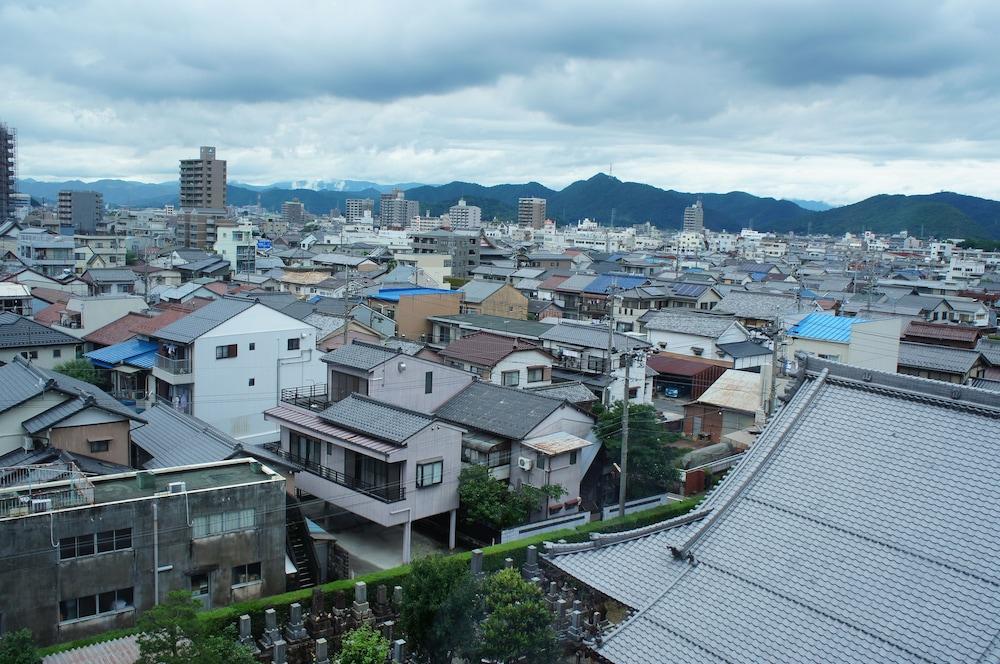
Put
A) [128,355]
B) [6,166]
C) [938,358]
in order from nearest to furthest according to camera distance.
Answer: [128,355]
[938,358]
[6,166]

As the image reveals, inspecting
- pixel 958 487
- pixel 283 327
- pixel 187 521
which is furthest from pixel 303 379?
pixel 958 487

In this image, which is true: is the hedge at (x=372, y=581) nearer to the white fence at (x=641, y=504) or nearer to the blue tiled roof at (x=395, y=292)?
the white fence at (x=641, y=504)

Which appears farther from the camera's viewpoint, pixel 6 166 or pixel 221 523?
pixel 6 166

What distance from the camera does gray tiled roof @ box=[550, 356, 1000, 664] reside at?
873 centimetres

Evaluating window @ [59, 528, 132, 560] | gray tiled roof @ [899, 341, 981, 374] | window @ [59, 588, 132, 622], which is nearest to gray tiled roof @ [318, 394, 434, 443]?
window @ [59, 528, 132, 560]

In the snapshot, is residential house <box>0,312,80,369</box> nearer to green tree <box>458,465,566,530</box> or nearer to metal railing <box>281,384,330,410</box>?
metal railing <box>281,384,330,410</box>

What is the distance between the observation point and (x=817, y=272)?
97375mm

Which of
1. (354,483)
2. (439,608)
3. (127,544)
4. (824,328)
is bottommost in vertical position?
(354,483)

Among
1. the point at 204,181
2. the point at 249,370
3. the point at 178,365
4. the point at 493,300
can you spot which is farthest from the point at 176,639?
the point at 204,181

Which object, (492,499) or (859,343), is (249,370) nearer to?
(492,499)

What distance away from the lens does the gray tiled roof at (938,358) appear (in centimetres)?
3612

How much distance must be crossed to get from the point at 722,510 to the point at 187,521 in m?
11.2

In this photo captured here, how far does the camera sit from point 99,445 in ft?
65.4

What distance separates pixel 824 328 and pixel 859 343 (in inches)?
88.9
